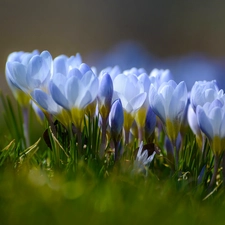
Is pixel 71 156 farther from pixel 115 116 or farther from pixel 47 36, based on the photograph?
pixel 47 36

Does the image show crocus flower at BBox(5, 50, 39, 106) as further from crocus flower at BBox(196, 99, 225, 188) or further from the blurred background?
the blurred background

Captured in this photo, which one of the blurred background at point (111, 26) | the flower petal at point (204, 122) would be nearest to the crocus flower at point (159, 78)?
the flower petal at point (204, 122)

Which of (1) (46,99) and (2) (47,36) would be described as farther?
(2) (47,36)

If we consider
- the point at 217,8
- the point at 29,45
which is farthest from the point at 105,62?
the point at 217,8

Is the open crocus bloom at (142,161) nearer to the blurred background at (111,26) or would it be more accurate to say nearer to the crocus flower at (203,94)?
the crocus flower at (203,94)

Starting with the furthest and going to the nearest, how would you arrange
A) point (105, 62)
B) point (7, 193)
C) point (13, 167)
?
point (105, 62)
point (13, 167)
point (7, 193)

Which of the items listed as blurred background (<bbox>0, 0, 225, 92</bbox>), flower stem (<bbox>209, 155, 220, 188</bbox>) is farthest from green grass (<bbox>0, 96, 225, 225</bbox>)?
blurred background (<bbox>0, 0, 225, 92</bbox>)

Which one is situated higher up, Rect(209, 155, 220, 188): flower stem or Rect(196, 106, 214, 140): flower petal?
Rect(196, 106, 214, 140): flower petal
